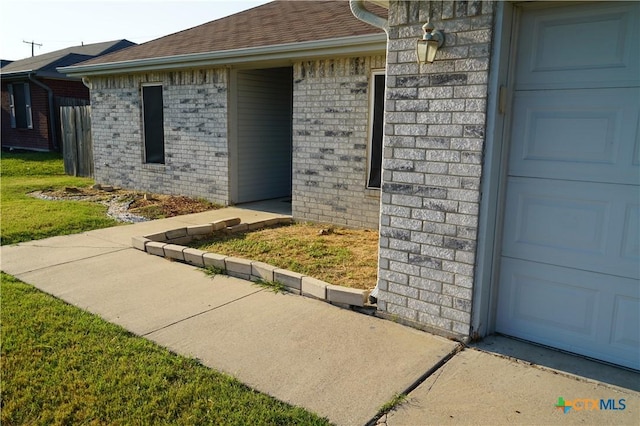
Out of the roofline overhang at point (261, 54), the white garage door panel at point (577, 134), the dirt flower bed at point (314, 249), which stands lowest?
the dirt flower bed at point (314, 249)

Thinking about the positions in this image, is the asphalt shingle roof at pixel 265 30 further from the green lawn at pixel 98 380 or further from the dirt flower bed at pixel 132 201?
the green lawn at pixel 98 380

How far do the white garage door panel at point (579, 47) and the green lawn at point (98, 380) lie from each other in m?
2.82

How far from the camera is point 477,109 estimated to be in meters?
3.55

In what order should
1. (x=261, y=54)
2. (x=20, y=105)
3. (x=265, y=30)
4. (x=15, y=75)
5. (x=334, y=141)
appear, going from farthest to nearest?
(x=20, y=105), (x=15, y=75), (x=265, y=30), (x=261, y=54), (x=334, y=141)

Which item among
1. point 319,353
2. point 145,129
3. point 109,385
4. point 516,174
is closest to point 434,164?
point 516,174

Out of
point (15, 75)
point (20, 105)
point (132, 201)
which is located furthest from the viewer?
point (20, 105)

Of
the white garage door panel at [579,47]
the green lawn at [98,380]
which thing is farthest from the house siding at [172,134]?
the white garage door panel at [579,47]

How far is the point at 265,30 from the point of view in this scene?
941 centimetres

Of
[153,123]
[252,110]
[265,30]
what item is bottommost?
[153,123]

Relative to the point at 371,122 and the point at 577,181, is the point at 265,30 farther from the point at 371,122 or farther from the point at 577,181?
the point at 577,181

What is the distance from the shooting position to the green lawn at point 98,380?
2.85m

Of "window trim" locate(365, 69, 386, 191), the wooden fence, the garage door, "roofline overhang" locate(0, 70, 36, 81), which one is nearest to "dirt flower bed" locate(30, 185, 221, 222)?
the wooden fence

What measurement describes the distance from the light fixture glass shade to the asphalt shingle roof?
329 cm

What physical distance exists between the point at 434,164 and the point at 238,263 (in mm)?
2593
